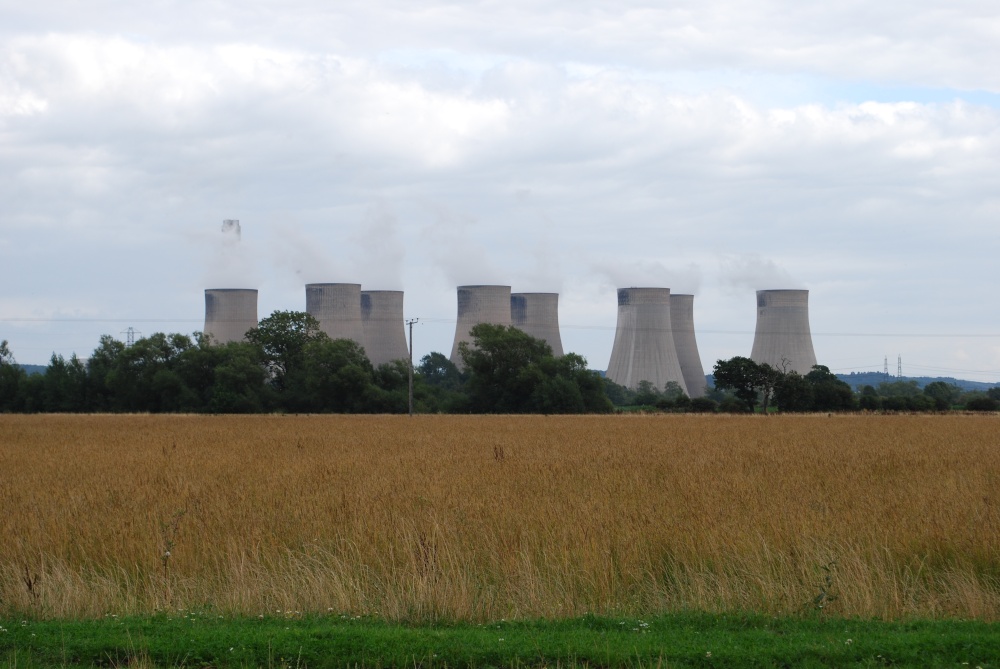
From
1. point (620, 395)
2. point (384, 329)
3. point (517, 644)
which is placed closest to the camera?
point (517, 644)

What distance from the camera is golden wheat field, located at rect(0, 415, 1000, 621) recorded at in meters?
6.10

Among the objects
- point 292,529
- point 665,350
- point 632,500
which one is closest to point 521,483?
point 632,500

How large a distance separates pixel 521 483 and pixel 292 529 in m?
3.25

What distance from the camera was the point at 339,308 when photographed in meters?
52.9

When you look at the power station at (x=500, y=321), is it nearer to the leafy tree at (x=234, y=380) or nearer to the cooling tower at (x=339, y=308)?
the cooling tower at (x=339, y=308)

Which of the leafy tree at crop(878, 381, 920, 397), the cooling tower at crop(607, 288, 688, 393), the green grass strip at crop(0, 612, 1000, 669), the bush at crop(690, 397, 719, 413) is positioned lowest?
the green grass strip at crop(0, 612, 1000, 669)

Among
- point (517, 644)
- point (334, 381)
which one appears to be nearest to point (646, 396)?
point (334, 381)

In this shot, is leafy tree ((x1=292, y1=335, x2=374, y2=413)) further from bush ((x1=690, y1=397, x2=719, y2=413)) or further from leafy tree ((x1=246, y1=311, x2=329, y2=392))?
bush ((x1=690, y1=397, x2=719, y2=413))

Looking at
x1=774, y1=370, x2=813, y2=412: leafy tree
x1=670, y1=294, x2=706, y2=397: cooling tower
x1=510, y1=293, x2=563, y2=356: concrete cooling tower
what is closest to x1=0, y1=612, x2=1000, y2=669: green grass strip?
x1=774, y1=370, x2=813, y2=412: leafy tree

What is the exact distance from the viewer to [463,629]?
5.43 metres

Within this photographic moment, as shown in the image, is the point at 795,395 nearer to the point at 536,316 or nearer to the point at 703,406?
the point at 703,406

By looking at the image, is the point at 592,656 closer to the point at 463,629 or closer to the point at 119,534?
the point at 463,629

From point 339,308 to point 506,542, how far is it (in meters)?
46.5

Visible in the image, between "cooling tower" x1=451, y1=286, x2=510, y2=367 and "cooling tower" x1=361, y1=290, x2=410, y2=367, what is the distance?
320 centimetres
